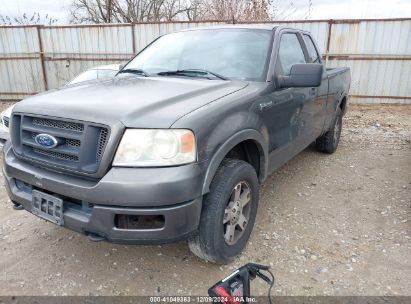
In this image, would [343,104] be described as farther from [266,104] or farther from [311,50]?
[266,104]

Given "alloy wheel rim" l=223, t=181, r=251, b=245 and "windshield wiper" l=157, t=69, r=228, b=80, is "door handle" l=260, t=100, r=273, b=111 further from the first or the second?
"alloy wheel rim" l=223, t=181, r=251, b=245

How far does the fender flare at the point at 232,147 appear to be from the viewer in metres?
2.27

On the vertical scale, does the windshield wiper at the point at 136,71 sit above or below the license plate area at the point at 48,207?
above

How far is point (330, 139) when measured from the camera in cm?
536

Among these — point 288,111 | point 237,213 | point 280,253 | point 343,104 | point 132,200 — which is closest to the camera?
point 132,200

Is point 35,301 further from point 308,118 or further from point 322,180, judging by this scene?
point 322,180

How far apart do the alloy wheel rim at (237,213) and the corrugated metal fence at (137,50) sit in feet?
26.0

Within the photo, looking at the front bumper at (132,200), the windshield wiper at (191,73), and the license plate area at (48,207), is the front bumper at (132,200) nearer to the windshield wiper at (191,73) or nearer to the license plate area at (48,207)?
the license plate area at (48,207)

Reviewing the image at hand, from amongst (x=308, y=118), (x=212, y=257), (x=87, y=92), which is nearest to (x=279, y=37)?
(x=308, y=118)

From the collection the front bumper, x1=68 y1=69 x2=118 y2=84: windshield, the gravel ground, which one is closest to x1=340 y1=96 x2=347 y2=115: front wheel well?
the gravel ground

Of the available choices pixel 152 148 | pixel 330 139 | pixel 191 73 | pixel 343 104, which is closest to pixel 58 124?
pixel 152 148

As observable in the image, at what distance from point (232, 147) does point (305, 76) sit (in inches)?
39.2

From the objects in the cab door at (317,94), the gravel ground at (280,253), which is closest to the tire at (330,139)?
the cab door at (317,94)

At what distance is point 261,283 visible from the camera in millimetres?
2588
